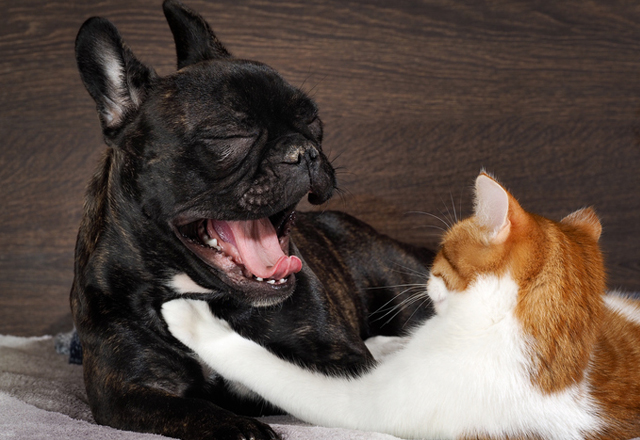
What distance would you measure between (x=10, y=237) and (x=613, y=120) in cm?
251

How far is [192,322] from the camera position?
1590 millimetres

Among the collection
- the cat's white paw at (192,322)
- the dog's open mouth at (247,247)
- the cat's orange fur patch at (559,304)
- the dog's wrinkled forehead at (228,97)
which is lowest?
the cat's white paw at (192,322)

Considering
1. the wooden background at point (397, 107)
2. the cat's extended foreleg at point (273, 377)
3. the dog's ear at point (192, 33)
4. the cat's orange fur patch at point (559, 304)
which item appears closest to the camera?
the cat's orange fur patch at point (559, 304)

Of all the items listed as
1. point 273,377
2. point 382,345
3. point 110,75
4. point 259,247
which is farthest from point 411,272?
point 110,75

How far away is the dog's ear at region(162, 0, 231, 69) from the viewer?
185 centimetres

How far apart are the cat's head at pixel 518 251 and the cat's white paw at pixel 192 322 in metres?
0.55

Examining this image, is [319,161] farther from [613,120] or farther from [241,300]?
[613,120]

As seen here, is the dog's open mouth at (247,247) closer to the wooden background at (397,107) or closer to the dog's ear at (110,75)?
the dog's ear at (110,75)

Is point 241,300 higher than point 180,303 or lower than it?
higher

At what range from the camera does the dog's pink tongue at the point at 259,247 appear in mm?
1532

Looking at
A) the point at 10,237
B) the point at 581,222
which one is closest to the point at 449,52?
the point at 581,222

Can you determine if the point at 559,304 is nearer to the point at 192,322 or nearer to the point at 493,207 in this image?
the point at 493,207

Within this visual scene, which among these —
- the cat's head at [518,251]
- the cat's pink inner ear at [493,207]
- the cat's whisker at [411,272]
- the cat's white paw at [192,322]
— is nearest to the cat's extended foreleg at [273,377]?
the cat's white paw at [192,322]

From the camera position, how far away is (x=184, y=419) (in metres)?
1.30
